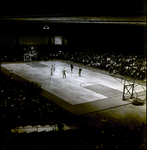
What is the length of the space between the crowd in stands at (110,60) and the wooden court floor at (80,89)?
1.92 m

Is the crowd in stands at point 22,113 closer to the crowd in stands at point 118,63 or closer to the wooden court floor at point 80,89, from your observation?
the wooden court floor at point 80,89

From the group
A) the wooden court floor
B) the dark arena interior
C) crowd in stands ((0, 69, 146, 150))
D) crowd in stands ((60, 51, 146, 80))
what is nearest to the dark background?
the dark arena interior

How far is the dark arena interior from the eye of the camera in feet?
24.8

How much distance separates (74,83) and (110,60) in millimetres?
9249

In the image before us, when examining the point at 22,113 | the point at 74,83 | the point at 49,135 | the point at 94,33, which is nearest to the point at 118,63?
the point at 74,83

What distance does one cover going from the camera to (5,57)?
31.4m

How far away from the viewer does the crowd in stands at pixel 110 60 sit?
918 inches

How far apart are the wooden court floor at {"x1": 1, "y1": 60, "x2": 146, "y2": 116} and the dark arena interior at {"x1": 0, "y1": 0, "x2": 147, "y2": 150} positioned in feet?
0.22

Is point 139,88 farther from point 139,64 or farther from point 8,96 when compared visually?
point 8,96
